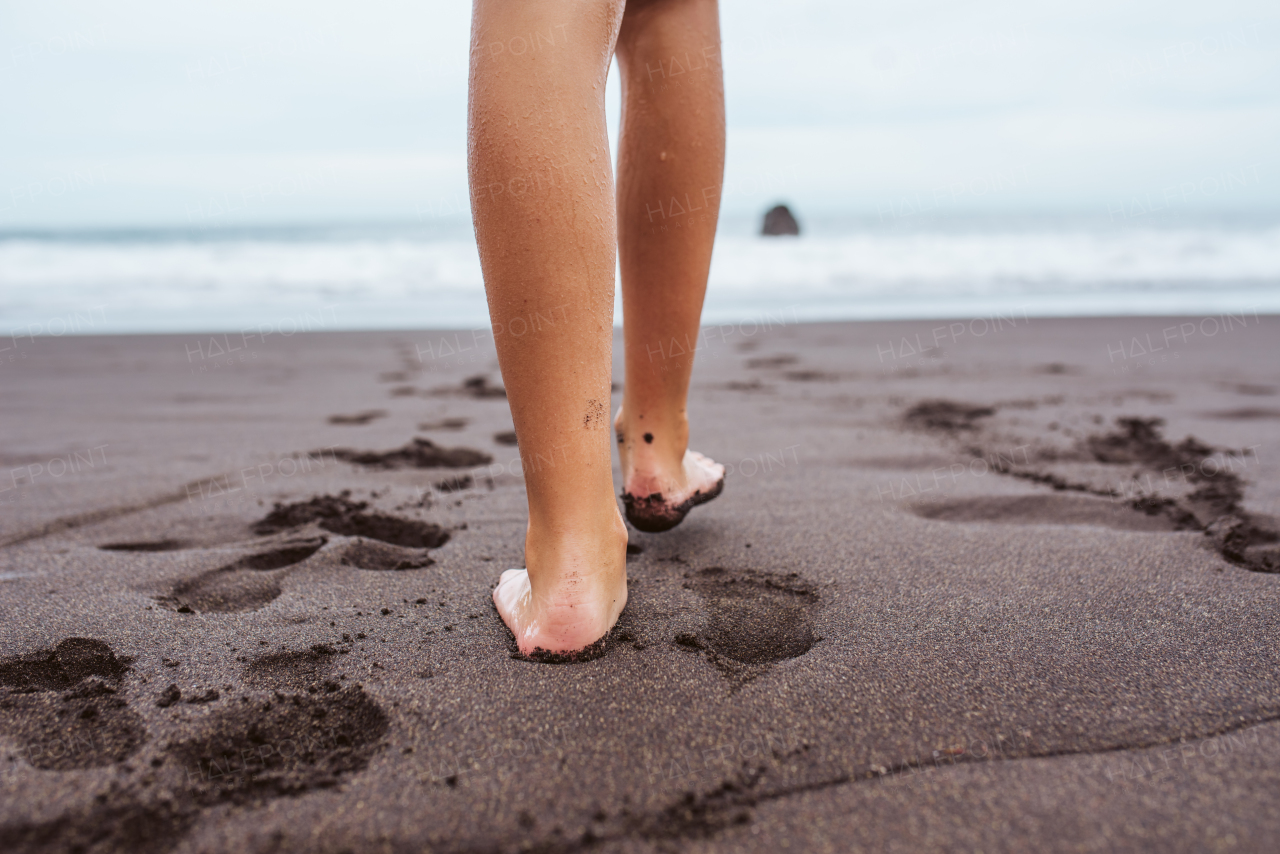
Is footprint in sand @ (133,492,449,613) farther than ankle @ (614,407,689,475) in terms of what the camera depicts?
No

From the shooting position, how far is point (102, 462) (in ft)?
5.89

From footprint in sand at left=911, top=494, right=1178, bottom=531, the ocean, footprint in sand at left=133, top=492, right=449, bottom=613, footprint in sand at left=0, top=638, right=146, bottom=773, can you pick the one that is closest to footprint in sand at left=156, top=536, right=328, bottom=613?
footprint in sand at left=133, top=492, right=449, bottom=613

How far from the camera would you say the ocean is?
5.74 m

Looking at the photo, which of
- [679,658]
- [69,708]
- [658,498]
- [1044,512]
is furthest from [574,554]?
[1044,512]

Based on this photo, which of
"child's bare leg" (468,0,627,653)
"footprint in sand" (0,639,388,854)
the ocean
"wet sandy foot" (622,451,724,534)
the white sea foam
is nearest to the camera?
"footprint in sand" (0,639,388,854)

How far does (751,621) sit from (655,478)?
1.04 ft

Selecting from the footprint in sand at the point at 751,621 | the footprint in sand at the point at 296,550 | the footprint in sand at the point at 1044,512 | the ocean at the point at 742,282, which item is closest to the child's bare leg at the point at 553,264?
the footprint in sand at the point at 751,621

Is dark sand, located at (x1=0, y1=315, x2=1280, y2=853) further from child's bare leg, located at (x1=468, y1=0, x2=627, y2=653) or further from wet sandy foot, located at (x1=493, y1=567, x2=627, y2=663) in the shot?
child's bare leg, located at (x1=468, y1=0, x2=627, y2=653)

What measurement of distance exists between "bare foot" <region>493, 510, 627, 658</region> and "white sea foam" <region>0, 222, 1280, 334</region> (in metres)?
4.38

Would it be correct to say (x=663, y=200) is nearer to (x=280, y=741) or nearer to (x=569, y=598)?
(x=569, y=598)

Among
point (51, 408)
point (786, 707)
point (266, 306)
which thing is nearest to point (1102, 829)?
point (786, 707)

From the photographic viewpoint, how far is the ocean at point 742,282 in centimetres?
A: 574

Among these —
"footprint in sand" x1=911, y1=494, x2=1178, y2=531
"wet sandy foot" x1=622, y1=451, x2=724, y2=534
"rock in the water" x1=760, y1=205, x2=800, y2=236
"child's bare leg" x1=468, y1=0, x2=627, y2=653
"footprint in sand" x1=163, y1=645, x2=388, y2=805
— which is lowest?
"footprint in sand" x1=911, y1=494, x2=1178, y2=531

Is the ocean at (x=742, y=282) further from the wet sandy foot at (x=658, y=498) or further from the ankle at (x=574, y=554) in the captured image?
the ankle at (x=574, y=554)
